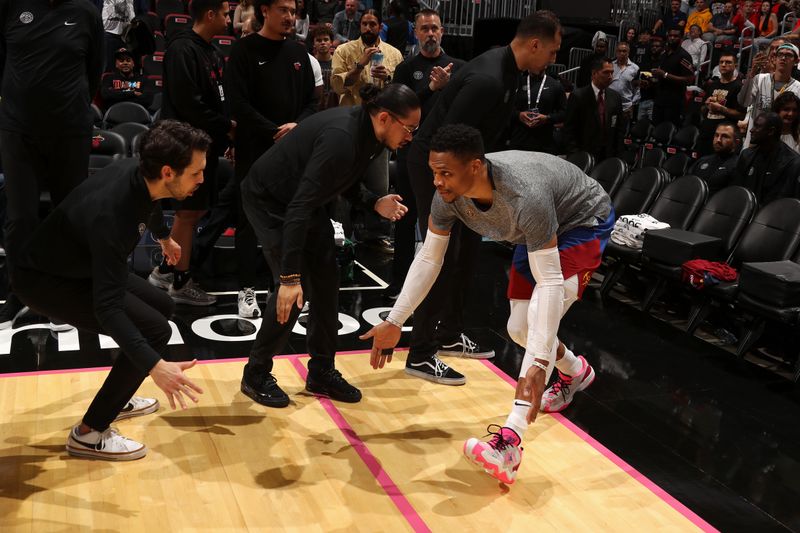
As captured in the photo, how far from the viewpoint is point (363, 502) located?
306 centimetres

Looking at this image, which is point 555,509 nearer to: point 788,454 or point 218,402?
point 788,454

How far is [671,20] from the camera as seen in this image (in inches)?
506

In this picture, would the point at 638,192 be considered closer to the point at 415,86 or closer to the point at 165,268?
the point at 415,86

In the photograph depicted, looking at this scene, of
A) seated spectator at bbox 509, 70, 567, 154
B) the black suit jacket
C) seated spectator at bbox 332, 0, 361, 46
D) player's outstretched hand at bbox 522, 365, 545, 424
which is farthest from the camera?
seated spectator at bbox 332, 0, 361, 46

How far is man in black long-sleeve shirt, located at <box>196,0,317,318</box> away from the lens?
490 cm

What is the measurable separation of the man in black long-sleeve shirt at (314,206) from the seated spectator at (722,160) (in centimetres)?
374

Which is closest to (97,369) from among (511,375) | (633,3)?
(511,375)

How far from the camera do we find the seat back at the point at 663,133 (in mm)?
9891

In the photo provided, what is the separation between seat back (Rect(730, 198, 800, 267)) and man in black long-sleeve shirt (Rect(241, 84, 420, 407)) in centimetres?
287

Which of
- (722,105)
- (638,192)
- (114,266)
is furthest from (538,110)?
(114,266)

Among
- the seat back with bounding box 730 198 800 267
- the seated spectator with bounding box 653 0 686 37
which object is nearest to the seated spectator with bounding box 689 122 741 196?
the seat back with bounding box 730 198 800 267

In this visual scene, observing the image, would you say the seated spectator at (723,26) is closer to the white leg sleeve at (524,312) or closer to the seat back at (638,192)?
the seat back at (638,192)

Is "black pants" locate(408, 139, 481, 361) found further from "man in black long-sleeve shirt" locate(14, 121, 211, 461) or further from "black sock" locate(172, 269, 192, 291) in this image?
"black sock" locate(172, 269, 192, 291)

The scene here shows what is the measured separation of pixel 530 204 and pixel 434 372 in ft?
5.10
